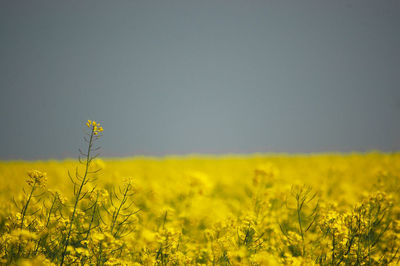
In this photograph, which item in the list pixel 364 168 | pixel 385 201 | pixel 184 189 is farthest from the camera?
pixel 364 168

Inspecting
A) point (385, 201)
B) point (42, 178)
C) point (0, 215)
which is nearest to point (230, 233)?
point (42, 178)

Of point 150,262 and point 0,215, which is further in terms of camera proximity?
point 0,215

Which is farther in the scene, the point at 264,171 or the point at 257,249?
the point at 264,171

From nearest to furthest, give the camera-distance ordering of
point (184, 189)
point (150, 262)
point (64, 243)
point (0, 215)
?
point (150, 262) < point (64, 243) < point (0, 215) < point (184, 189)

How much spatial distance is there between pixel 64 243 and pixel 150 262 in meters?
0.91

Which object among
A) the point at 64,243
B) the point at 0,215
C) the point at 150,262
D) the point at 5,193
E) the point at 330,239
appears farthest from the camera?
the point at 5,193

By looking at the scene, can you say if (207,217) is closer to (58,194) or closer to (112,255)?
(112,255)

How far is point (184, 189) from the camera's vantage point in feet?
18.3

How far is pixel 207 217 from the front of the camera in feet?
16.0

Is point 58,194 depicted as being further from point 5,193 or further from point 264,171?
point 5,193

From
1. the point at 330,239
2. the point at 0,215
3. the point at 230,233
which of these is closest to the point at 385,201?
the point at 330,239

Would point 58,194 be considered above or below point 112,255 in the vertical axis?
above

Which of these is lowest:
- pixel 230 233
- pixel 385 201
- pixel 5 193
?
pixel 5 193

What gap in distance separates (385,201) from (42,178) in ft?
13.9
